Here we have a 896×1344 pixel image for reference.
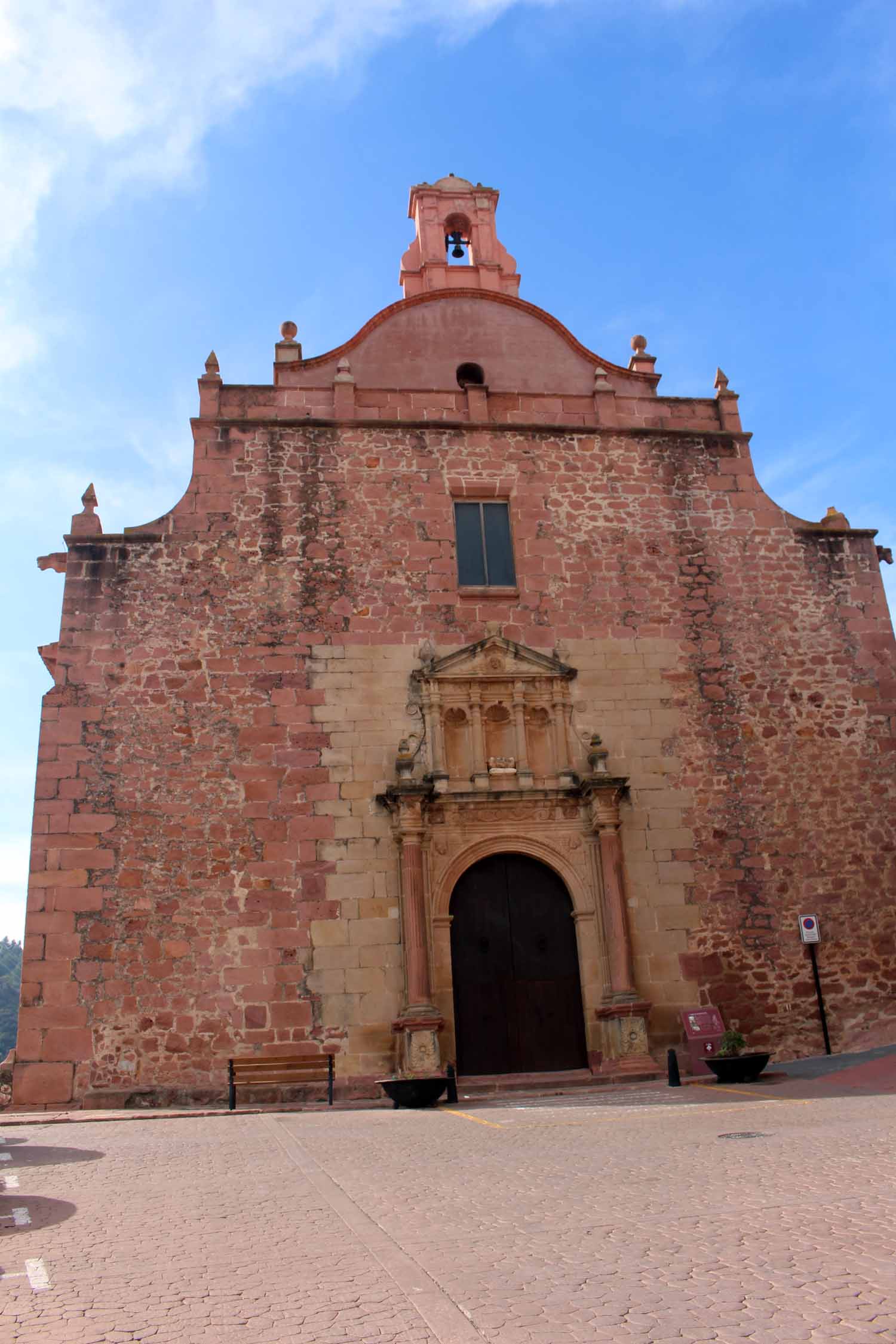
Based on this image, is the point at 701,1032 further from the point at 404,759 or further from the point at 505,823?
the point at 404,759

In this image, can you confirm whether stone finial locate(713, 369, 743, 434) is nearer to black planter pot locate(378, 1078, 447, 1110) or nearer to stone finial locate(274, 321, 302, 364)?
stone finial locate(274, 321, 302, 364)

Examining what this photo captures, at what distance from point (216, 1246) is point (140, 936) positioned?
942 centimetres

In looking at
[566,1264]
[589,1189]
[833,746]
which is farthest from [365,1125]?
[833,746]

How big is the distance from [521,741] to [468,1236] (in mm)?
10566

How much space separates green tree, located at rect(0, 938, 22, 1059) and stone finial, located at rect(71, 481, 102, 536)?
37.6 m

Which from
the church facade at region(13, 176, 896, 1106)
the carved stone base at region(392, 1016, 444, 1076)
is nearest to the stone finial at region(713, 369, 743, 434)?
the church facade at region(13, 176, 896, 1106)

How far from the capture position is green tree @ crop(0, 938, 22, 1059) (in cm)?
6238

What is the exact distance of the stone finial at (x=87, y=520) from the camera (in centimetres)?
1582

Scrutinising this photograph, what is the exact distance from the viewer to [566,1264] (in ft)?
14.1

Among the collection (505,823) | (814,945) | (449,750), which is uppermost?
(449,750)

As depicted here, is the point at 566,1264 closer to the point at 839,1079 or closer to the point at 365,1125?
the point at 365,1125

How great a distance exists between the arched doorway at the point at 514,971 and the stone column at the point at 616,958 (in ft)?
1.61

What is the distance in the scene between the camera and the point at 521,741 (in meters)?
15.3

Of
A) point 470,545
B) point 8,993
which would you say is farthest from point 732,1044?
point 8,993
